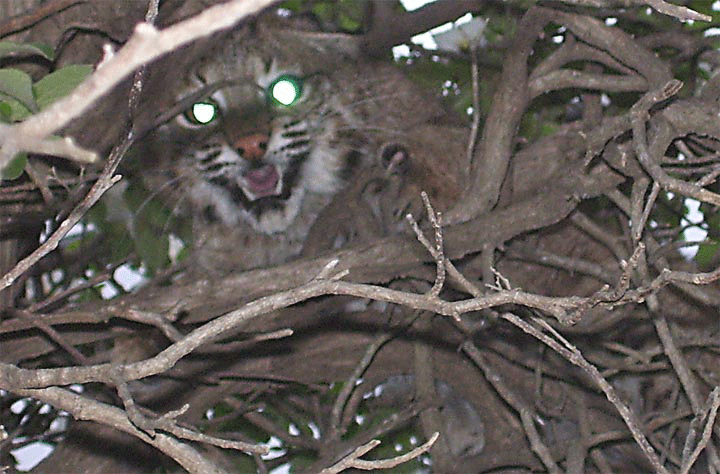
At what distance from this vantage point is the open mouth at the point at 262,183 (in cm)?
208

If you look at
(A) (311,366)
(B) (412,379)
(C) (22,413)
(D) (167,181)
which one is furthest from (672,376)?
(C) (22,413)

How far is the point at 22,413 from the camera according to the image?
1937 mm

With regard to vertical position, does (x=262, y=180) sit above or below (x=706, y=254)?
above

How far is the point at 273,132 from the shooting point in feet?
6.66

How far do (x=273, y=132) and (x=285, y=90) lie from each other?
0.11 meters

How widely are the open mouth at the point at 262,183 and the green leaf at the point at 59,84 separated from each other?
3.31ft

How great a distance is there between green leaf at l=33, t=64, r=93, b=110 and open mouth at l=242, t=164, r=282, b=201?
101 cm

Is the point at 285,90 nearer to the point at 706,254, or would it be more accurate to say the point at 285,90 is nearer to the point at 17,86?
the point at 706,254

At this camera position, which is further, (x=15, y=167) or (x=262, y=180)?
(x=262, y=180)

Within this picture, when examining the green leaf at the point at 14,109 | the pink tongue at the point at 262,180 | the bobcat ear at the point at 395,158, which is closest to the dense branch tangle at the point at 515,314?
the bobcat ear at the point at 395,158

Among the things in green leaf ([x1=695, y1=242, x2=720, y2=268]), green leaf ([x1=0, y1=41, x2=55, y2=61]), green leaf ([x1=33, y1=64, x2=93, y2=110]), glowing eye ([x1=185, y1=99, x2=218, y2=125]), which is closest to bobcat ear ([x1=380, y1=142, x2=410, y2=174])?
glowing eye ([x1=185, y1=99, x2=218, y2=125])

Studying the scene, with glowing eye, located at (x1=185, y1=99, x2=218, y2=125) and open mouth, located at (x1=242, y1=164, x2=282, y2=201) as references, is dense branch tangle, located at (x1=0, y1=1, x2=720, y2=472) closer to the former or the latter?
open mouth, located at (x1=242, y1=164, x2=282, y2=201)

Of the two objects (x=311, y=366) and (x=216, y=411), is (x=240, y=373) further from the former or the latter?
(x=216, y=411)

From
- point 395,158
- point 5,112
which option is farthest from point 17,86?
point 395,158
